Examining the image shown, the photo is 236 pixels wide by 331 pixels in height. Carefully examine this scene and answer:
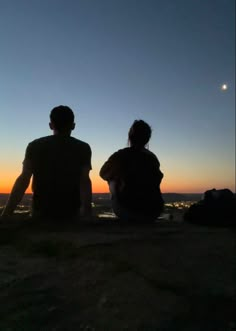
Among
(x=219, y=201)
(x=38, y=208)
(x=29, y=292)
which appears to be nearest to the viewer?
(x=29, y=292)

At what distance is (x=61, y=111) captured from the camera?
16.1 feet

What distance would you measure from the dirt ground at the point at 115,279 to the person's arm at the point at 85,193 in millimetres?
831

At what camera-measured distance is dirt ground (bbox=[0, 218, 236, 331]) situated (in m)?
2.30

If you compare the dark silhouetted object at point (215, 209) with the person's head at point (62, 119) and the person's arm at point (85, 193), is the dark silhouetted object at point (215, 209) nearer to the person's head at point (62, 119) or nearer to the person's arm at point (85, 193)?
the person's arm at point (85, 193)

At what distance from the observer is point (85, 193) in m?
4.92

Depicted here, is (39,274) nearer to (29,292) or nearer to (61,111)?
(29,292)

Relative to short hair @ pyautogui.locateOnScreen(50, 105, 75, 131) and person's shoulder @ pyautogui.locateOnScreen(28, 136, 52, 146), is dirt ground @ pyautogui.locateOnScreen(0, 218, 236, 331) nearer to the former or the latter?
person's shoulder @ pyautogui.locateOnScreen(28, 136, 52, 146)

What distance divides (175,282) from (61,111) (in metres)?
2.69

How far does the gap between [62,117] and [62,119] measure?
0.07 feet

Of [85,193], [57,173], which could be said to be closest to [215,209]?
[85,193]

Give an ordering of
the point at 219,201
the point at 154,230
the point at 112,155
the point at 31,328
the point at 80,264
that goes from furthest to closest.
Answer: the point at 112,155 → the point at 219,201 → the point at 154,230 → the point at 80,264 → the point at 31,328

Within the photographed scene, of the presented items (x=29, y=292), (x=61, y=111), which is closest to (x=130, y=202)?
(x=61, y=111)

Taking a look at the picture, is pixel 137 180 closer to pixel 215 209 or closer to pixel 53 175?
pixel 215 209

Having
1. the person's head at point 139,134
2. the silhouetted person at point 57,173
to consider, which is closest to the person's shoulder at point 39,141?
the silhouetted person at point 57,173
